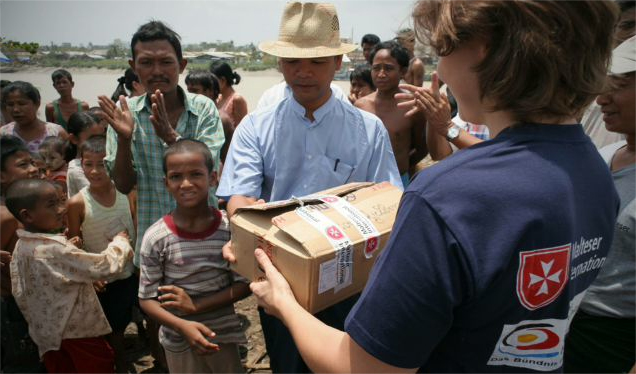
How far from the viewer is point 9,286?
115 inches

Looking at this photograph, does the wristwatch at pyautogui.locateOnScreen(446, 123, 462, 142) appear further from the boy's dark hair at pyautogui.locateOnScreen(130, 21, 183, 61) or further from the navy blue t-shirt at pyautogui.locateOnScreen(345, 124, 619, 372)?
the boy's dark hair at pyautogui.locateOnScreen(130, 21, 183, 61)

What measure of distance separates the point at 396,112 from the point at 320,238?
11.0 ft

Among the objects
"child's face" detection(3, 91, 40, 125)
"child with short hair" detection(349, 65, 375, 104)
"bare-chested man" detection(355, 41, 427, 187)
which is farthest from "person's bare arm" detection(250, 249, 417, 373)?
"child with short hair" detection(349, 65, 375, 104)

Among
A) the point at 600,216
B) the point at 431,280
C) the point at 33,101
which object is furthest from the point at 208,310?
the point at 33,101

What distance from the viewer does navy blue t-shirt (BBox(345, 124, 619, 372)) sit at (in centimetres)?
87

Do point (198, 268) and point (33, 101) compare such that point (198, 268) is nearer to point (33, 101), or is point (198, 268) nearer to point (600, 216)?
point (600, 216)

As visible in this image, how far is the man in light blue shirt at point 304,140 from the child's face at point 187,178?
208 millimetres

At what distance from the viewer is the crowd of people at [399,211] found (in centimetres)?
89

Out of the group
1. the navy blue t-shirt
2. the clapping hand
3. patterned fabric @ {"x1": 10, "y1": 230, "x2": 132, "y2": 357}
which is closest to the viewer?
the navy blue t-shirt

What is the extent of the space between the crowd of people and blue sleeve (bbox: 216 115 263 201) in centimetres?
1

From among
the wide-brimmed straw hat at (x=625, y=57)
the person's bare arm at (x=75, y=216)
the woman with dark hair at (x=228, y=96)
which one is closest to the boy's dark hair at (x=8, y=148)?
the person's bare arm at (x=75, y=216)

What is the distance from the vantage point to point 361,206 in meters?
1.71

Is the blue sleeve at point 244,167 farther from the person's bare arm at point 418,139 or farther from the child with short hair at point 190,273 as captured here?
the person's bare arm at point 418,139

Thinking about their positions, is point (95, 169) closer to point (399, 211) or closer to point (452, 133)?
point (452, 133)
